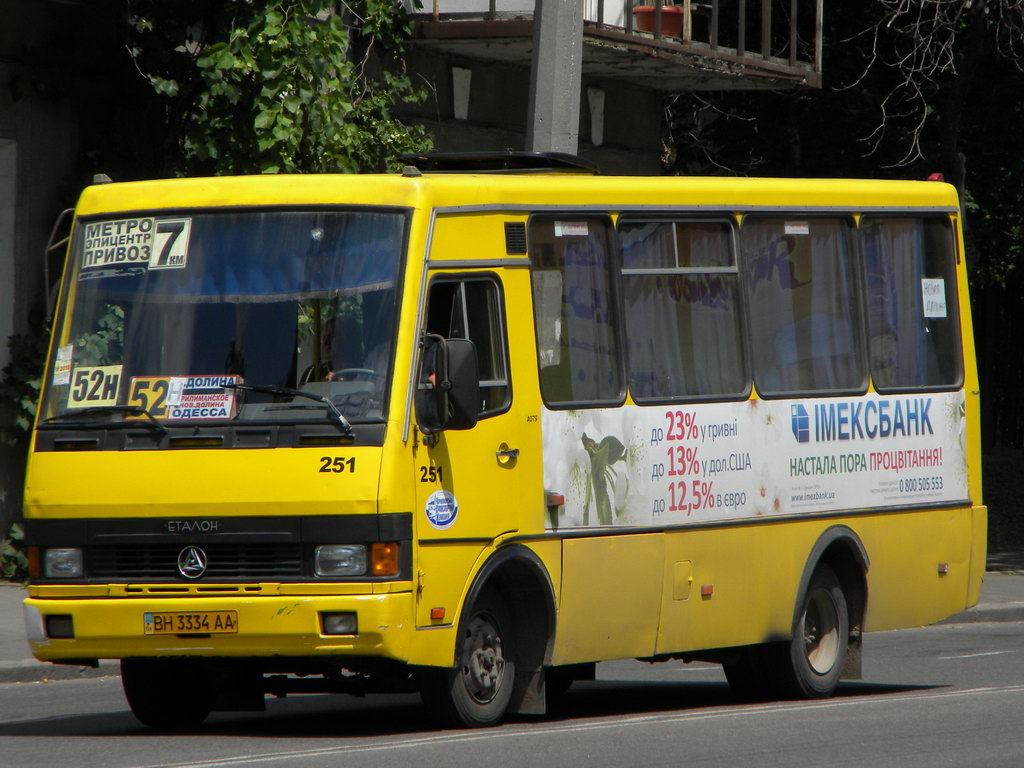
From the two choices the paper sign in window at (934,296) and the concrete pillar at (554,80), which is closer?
the paper sign in window at (934,296)

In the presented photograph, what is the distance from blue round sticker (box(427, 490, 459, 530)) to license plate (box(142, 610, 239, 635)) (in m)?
0.97

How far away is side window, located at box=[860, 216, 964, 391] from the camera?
1217cm

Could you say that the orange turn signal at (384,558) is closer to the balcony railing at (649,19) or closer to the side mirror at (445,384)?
the side mirror at (445,384)

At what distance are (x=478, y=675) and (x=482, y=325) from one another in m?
1.65

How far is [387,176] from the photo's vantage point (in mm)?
9484

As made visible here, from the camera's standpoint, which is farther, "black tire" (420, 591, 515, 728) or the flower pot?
the flower pot

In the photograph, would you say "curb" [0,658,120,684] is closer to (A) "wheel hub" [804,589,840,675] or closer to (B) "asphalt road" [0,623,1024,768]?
(B) "asphalt road" [0,623,1024,768]

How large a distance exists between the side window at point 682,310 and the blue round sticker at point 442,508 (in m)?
1.57

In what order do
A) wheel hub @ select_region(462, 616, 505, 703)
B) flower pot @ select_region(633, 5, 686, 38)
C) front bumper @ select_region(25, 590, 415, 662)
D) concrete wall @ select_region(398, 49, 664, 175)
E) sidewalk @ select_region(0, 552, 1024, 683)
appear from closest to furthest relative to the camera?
front bumper @ select_region(25, 590, 415, 662) < wheel hub @ select_region(462, 616, 505, 703) < sidewalk @ select_region(0, 552, 1024, 683) < concrete wall @ select_region(398, 49, 664, 175) < flower pot @ select_region(633, 5, 686, 38)

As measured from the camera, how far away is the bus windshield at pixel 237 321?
9133 millimetres

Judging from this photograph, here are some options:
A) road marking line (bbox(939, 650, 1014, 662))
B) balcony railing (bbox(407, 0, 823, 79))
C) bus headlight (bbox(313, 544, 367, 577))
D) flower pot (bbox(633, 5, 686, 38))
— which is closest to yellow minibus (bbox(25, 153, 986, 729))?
bus headlight (bbox(313, 544, 367, 577))

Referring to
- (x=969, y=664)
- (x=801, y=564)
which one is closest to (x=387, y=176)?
(x=801, y=564)

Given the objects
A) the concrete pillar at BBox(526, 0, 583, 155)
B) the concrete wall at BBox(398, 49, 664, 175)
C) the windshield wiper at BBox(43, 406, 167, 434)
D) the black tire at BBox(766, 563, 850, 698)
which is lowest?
the black tire at BBox(766, 563, 850, 698)

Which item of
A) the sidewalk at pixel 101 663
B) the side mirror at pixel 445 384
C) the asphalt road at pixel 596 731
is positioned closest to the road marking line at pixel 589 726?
the asphalt road at pixel 596 731
